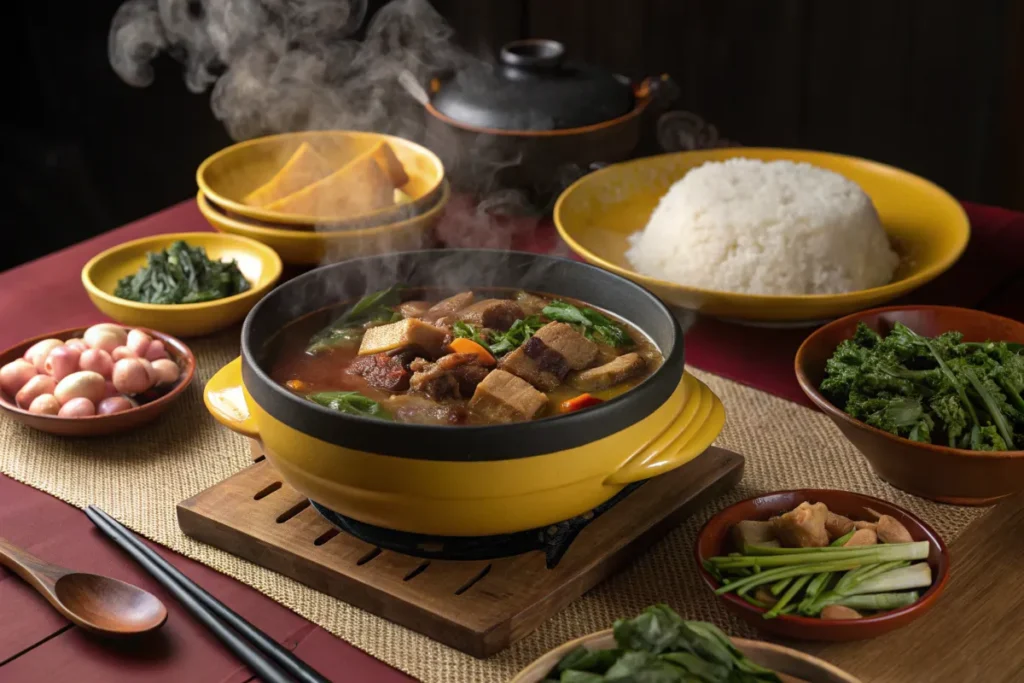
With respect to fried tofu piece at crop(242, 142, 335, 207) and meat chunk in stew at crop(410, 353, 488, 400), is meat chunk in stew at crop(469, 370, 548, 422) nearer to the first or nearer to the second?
meat chunk in stew at crop(410, 353, 488, 400)

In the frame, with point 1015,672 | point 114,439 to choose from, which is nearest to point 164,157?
point 114,439

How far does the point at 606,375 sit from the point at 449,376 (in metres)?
0.26

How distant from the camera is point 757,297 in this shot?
232 cm

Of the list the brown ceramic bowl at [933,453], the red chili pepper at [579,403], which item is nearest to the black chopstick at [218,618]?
the red chili pepper at [579,403]

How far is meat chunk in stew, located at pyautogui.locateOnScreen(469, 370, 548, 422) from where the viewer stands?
66.3 inches

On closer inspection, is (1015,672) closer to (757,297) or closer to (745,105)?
(757,297)

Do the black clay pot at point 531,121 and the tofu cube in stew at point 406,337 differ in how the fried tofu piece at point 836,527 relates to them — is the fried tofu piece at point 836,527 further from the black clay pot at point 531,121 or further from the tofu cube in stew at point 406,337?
the black clay pot at point 531,121

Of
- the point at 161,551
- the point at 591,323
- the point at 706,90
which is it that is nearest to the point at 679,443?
the point at 591,323

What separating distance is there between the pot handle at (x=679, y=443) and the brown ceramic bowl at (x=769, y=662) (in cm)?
32

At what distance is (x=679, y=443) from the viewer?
65.8 inches

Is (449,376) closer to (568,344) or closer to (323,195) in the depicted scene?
(568,344)

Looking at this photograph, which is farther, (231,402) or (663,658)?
(231,402)

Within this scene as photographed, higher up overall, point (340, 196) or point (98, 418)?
point (340, 196)

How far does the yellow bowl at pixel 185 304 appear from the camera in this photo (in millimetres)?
2428
